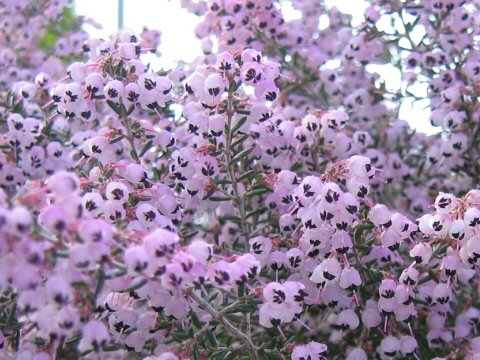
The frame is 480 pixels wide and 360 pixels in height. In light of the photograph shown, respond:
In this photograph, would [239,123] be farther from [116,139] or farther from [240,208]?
[116,139]

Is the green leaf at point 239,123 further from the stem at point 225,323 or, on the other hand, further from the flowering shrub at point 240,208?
the stem at point 225,323

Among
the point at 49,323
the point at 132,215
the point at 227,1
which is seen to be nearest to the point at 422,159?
the point at 227,1

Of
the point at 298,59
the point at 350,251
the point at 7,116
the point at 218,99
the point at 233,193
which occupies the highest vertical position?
the point at 298,59

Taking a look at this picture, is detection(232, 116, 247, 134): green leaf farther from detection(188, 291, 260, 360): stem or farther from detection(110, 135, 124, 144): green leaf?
detection(188, 291, 260, 360): stem

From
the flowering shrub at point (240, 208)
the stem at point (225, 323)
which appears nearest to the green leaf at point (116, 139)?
the flowering shrub at point (240, 208)

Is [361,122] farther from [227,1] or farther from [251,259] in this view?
[251,259]

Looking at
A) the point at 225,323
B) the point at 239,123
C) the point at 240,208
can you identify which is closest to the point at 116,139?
the point at 239,123

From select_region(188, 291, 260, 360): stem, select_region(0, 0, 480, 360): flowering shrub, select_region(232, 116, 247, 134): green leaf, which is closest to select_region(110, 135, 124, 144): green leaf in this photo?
select_region(0, 0, 480, 360): flowering shrub

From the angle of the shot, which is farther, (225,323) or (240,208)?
(240,208)
